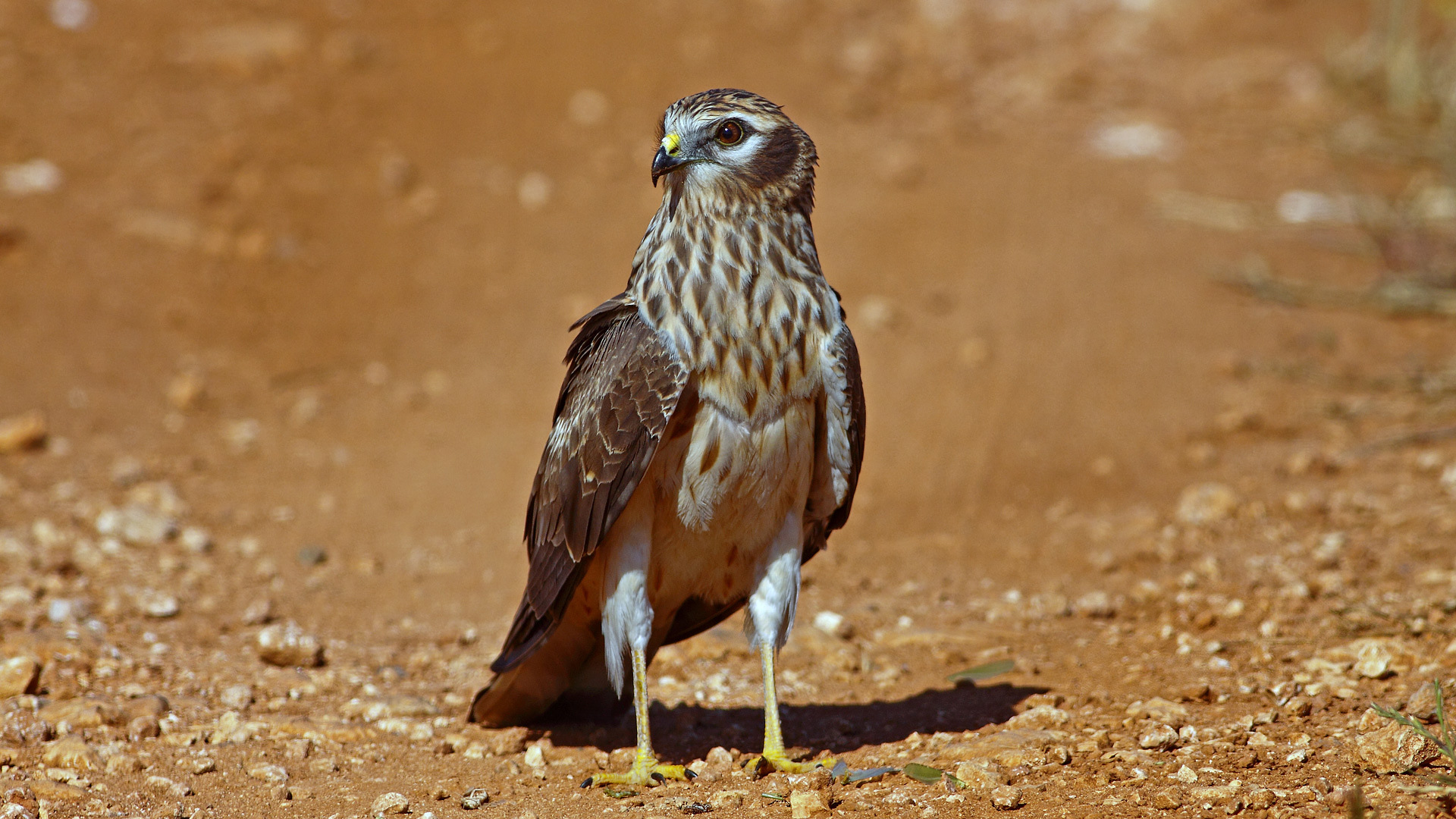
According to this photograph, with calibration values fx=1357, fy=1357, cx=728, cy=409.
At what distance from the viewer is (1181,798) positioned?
4.06 meters

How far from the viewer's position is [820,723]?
18.1 ft

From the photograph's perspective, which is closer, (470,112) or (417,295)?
(417,295)

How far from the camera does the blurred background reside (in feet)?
28.0

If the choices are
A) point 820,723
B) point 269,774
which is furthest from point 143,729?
point 820,723

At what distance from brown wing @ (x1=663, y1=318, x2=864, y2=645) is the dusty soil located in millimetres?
825

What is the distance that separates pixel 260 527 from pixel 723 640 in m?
3.08

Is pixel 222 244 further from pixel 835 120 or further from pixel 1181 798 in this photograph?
pixel 1181 798

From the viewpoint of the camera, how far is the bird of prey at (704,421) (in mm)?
4648

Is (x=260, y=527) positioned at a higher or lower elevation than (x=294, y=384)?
lower

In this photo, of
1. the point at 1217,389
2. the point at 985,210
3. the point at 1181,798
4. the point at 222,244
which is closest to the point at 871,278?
the point at 985,210

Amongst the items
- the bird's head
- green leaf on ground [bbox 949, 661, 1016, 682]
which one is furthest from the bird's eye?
green leaf on ground [bbox 949, 661, 1016, 682]

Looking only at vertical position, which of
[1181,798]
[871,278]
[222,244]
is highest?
[222,244]

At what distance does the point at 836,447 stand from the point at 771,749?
1.10 meters

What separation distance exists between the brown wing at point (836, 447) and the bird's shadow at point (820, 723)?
0.55 m
